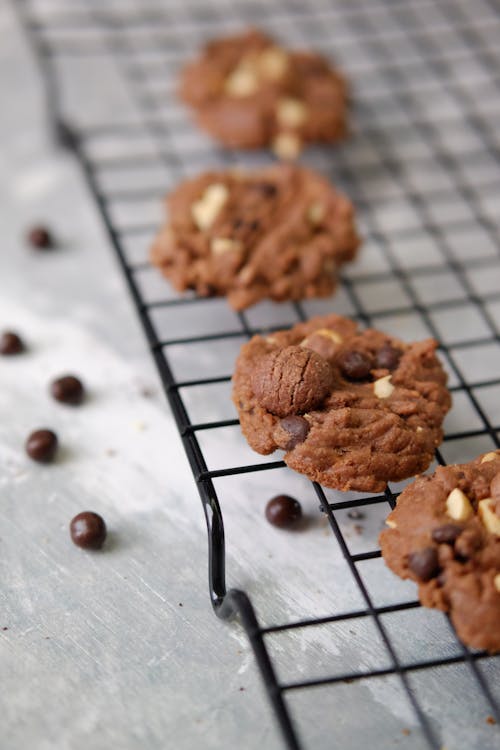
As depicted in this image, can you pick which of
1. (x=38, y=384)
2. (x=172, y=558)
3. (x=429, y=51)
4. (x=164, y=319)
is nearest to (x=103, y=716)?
(x=172, y=558)

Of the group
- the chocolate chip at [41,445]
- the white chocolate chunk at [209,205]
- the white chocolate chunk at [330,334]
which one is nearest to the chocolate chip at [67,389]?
the chocolate chip at [41,445]

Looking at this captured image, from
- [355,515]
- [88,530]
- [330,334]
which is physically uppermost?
[330,334]

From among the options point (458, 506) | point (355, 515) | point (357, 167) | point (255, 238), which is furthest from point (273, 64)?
point (458, 506)

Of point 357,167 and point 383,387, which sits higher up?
point 383,387

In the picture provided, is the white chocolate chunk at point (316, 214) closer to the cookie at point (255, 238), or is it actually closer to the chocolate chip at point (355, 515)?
the cookie at point (255, 238)

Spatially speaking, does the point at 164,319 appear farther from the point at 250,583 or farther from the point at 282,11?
the point at 282,11

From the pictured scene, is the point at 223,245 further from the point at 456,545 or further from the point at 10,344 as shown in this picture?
the point at 456,545

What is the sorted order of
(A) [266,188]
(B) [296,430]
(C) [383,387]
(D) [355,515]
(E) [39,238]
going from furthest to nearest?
Answer: (E) [39,238], (A) [266,188], (D) [355,515], (C) [383,387], (B) [296,430]

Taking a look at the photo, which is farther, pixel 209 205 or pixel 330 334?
pixel 209 205
